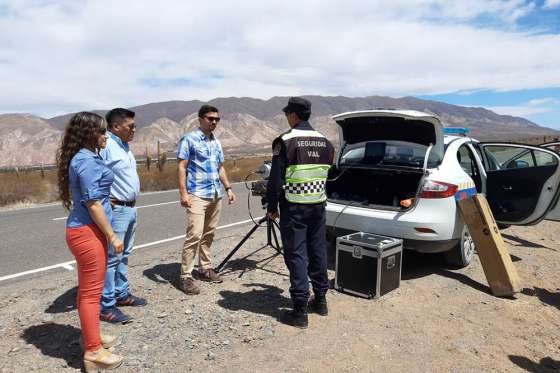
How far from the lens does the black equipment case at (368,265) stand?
4.38 meters

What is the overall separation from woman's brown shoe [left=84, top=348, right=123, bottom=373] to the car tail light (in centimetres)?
345

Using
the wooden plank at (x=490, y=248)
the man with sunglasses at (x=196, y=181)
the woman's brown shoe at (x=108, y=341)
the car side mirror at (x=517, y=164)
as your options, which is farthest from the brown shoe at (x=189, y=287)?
the car side mirror at (x=517, y=164)

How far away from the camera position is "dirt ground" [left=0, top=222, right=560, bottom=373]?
10.6ft

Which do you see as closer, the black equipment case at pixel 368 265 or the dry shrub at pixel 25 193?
the black equipment case at pixel 368 265

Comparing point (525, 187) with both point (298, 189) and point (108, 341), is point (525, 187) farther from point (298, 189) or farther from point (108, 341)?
point (108, 341)

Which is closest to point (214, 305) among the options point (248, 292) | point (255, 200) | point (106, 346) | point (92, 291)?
point (248, 292)

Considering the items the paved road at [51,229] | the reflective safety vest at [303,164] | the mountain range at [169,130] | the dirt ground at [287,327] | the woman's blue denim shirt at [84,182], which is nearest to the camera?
the woman's blue denim shirt at [84,182]

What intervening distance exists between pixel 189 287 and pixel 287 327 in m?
1.24

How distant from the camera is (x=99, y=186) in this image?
2883 mm

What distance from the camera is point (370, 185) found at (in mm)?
5961

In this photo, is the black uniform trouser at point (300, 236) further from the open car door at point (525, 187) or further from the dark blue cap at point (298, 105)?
the open car door at point (525, 187)

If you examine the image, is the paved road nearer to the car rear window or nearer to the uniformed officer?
the car rear window

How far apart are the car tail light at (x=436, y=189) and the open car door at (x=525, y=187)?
1332 millimetres

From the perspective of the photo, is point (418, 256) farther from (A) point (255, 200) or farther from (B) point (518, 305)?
(A) point (255, 200)
